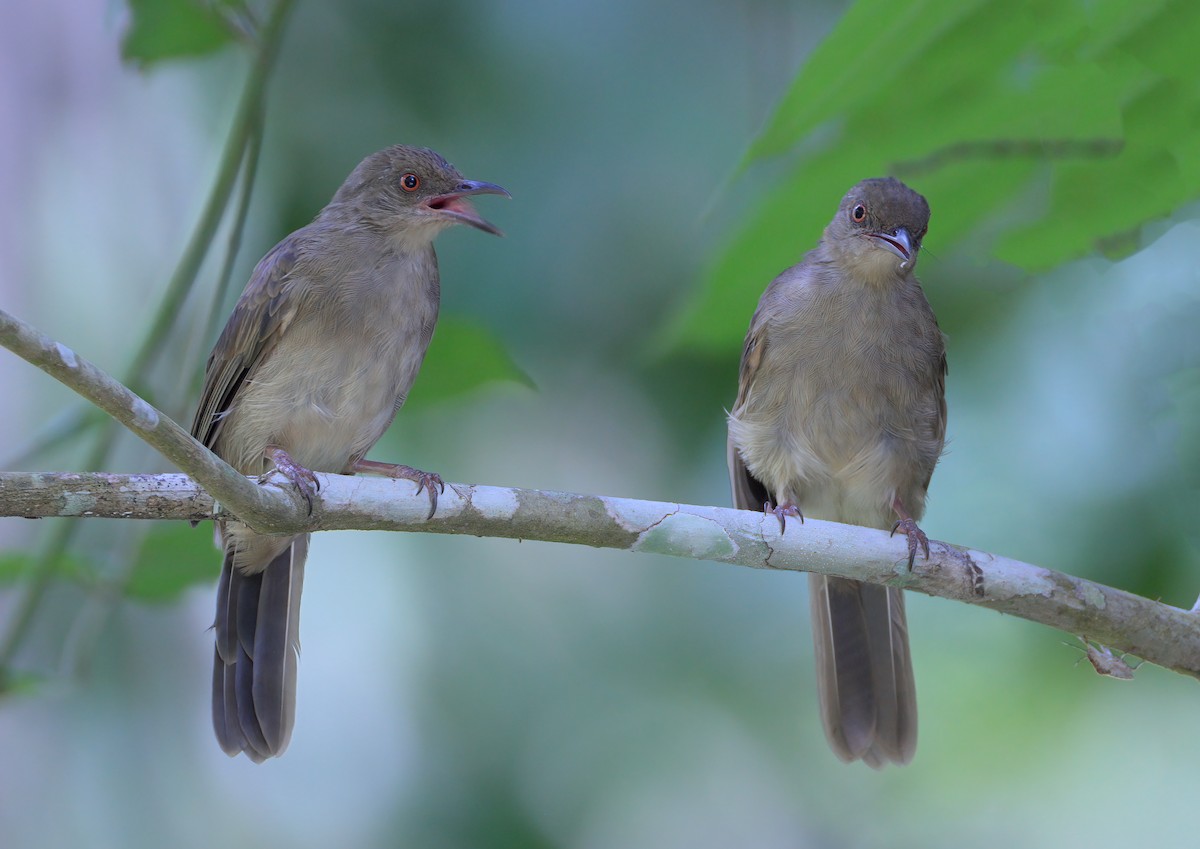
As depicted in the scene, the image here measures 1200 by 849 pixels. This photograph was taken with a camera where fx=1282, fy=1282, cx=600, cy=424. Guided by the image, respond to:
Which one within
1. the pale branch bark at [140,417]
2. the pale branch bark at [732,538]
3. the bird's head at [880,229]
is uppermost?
the bird's head at [880,229]

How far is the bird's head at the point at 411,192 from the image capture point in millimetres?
3867

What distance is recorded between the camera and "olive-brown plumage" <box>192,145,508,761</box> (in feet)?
11.9

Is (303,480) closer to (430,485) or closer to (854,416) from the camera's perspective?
(430,485)

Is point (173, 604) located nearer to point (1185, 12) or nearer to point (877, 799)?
point (1185, 12)

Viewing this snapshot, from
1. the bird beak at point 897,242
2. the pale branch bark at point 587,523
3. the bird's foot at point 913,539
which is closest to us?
the pale branch bark at point 587,523

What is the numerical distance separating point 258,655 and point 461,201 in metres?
1.51

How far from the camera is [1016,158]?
7.38 ft

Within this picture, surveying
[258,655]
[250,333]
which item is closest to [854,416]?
[250,333]

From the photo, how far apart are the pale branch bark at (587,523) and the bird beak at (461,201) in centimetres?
117

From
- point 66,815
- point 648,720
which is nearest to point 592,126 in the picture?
point 648,720

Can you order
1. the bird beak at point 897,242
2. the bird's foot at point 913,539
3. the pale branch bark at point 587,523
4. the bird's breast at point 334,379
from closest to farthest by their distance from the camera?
1. the pale branch bark at point 587,523
2. the bird's foot at point 913,539
3. the bird's breast at point 334,379
4. the bird beak at point 897,242

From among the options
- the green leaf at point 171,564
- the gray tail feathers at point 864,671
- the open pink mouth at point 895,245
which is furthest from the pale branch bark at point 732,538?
the gray tail feathers at point 864,671

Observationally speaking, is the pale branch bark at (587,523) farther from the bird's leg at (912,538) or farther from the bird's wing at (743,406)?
the bird's wing at (743,406)

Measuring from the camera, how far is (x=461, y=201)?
3990 mm
